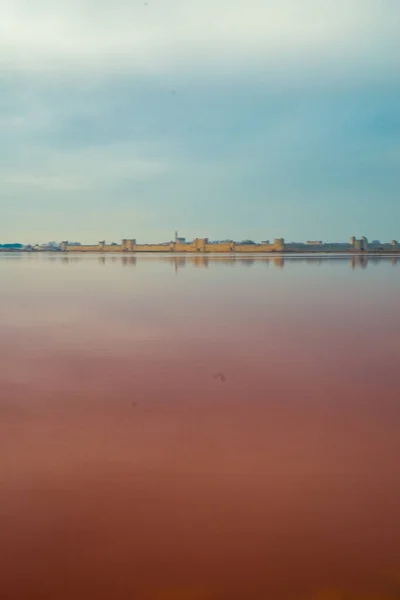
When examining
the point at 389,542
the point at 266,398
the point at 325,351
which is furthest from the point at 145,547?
the point at 325,351

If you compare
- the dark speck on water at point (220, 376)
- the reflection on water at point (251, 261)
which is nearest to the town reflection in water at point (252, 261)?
the reflection on water at point (251, 261)

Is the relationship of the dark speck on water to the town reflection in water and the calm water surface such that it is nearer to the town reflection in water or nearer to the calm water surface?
the calm water surface

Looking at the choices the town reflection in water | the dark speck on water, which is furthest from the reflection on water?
the dark speck on water

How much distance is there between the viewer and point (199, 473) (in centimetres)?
386

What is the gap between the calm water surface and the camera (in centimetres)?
279

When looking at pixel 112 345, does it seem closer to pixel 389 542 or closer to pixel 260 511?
pixel 260 511

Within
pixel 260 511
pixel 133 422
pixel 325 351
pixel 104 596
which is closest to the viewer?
pixel 104 596

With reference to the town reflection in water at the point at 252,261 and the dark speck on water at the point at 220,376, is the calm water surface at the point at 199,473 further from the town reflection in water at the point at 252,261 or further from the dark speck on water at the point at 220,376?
the town reflection in water at the point at 252,261

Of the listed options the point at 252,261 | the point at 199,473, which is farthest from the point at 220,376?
the point at 252,261

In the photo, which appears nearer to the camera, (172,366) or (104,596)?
(104,596)

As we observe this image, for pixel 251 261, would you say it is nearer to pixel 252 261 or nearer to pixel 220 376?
pixel 252 261

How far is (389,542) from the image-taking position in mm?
3018

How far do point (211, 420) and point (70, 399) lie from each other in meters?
1.79

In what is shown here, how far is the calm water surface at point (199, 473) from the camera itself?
9.14 ft
